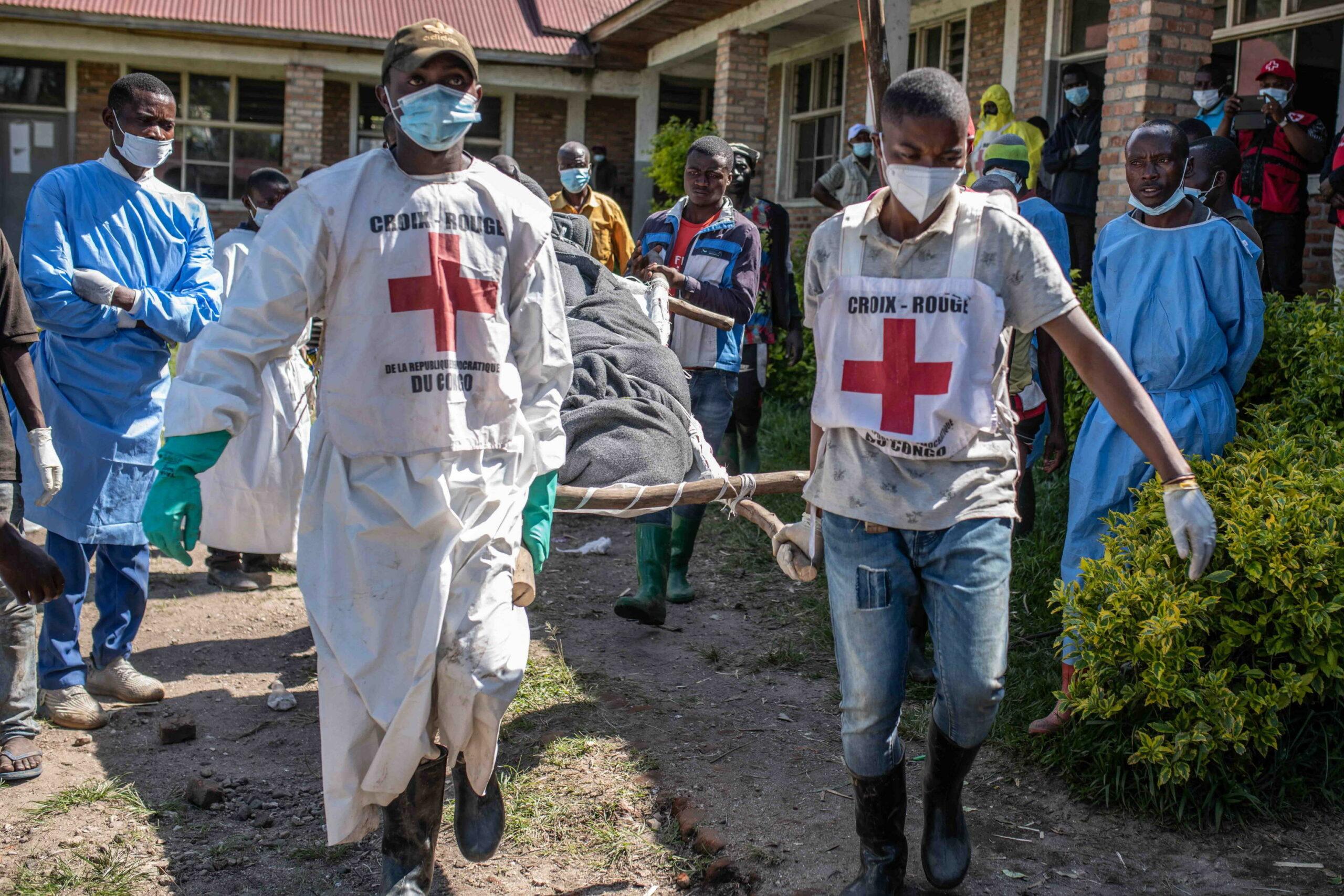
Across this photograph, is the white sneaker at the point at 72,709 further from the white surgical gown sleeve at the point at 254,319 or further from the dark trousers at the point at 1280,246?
the dark trousers at the point at 1280,246

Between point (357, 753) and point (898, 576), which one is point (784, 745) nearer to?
point (898, 576)

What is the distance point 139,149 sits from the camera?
466 cm

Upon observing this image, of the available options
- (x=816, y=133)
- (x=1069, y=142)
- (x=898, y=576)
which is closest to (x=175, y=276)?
(x=898, y=576)

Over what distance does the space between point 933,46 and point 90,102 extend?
12.0 metres

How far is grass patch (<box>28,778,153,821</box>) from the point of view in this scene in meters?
3.75

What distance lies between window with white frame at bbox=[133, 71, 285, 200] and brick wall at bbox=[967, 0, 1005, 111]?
1034 cm

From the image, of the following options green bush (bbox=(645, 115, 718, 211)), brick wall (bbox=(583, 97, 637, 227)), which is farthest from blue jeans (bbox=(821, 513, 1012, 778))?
brick wall (bbox=(583, 97, 637, 227))

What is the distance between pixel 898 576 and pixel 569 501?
112 cm

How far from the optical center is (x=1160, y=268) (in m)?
4.15

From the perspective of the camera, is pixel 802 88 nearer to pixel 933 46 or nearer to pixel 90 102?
pixel 933 46

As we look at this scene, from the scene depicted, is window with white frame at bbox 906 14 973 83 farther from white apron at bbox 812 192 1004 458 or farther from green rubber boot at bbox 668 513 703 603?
white apron at bbox 812 192 1004 458

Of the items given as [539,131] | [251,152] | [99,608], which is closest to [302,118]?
[251,152]

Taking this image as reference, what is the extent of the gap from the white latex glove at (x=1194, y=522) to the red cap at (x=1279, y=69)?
647 cm

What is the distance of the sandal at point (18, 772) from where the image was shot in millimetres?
3975
